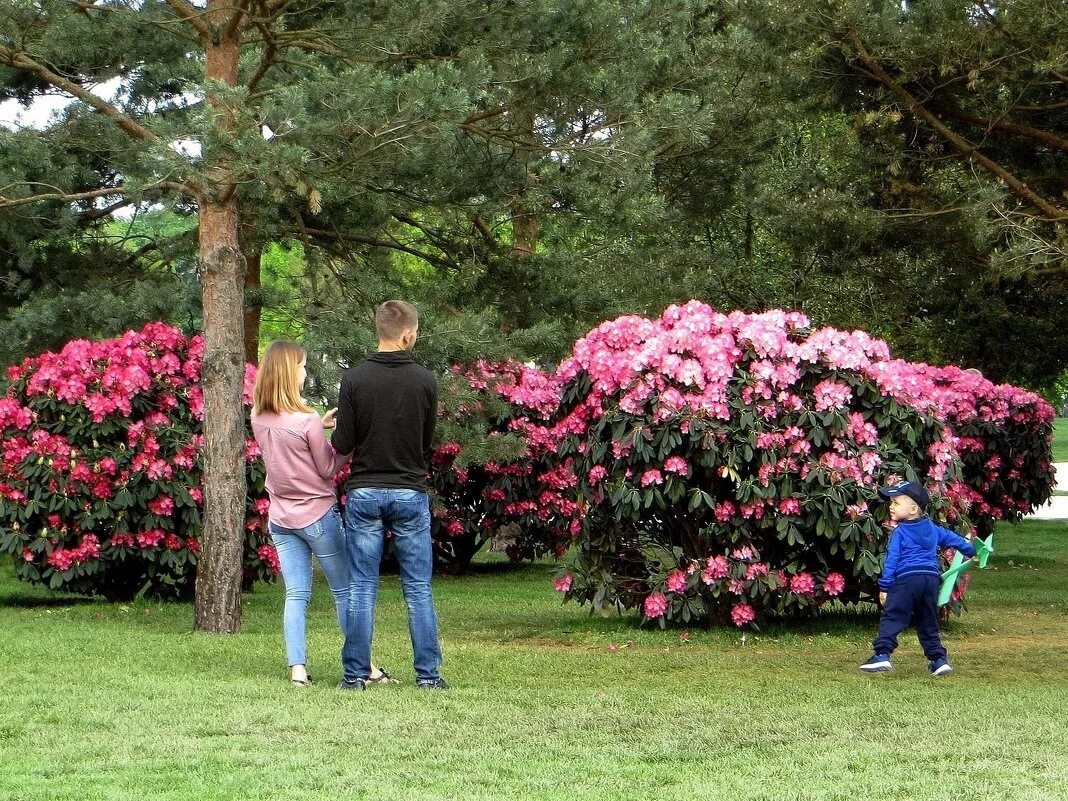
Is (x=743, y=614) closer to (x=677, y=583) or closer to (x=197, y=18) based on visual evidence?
(x=677, y=583)

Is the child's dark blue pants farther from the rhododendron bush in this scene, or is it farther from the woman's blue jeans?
the woman's blue jeans

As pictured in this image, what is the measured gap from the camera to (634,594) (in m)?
10.2

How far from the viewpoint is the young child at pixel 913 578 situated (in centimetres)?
823

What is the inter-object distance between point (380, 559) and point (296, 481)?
59 centimetres

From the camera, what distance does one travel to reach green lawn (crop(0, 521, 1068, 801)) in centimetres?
507

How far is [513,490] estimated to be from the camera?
15633 mm

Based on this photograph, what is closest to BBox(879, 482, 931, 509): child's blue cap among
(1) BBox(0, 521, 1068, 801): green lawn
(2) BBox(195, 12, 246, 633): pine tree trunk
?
(1) BBox(0, 521, 1068, 801): green lawn

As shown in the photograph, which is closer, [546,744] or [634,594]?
[546,744]

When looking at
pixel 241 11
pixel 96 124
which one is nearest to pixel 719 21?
pixel 96 124

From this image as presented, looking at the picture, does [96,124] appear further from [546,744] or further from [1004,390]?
[1004,390]

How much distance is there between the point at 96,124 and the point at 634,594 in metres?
7.08

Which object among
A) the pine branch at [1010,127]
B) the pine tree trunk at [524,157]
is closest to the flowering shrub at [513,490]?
the pine tree trunk at [524,157]

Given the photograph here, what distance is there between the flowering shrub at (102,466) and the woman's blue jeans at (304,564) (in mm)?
4575

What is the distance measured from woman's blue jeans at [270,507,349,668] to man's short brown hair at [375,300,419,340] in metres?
0.99
